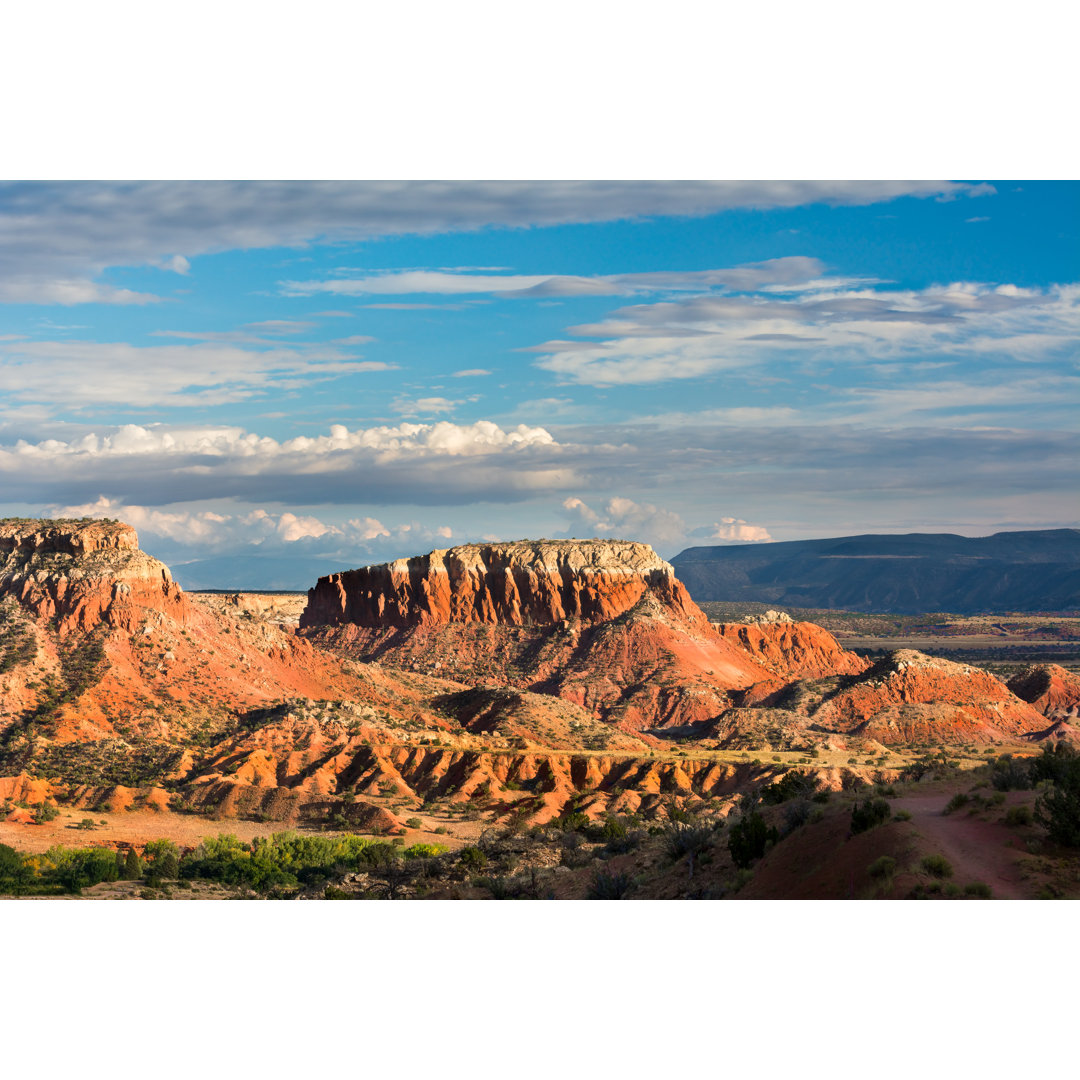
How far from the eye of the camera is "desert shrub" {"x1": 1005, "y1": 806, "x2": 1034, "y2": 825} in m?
31.5

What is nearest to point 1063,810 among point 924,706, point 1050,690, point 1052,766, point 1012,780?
point 1012,780

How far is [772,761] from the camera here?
7694 cm

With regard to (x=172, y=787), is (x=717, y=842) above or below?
above

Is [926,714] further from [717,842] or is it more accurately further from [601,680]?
[717,842]

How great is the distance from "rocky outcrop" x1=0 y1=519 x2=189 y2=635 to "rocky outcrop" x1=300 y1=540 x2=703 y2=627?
60.1 meters

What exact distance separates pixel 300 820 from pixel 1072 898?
49.1 m

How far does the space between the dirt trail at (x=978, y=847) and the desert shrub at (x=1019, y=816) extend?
0.96ft

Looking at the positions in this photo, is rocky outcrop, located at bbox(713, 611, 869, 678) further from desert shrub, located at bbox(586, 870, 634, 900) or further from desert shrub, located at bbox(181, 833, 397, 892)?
→ desert shrub, located at bbox(586, 870, 634, 900)

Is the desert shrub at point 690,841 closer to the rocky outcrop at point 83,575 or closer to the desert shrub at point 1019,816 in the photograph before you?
the desert shrub at point 1019,816

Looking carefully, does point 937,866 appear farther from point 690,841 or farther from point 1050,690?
point 1050,690

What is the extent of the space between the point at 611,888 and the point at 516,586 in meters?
111

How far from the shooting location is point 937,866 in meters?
28.3

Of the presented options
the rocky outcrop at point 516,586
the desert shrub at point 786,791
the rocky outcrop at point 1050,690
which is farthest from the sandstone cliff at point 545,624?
the desert shrub at point 786,791

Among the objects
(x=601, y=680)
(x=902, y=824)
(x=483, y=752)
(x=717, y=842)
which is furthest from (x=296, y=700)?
(x=902, y=824)
